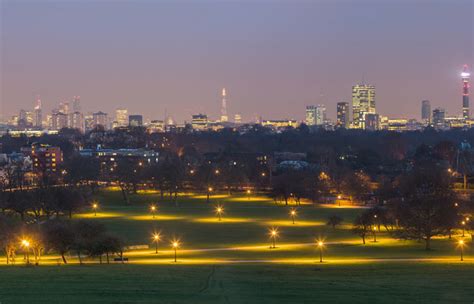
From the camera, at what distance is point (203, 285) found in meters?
26.8

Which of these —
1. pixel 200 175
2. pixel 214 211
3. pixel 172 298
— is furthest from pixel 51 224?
pixel 200 175

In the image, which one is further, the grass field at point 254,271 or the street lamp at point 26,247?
the street lamp at point 26,247

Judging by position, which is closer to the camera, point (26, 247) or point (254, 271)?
point (254, 271)

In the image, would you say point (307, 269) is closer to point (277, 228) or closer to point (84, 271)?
point (84, 271)

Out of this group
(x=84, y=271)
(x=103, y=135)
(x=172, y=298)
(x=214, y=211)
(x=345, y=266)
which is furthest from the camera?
(x=103, y=135)

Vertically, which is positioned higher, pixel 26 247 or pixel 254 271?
pixel 26 247

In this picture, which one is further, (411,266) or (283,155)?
(283,155)

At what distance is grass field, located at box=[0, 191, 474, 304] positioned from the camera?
80.4 ft

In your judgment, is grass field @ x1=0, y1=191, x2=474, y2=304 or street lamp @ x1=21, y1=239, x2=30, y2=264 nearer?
grass field @ x1=0, y1=191, x2=474, y2=304

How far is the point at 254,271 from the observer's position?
1219 inches

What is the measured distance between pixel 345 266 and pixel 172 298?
1028cm

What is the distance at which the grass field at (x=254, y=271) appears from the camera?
24.5 m

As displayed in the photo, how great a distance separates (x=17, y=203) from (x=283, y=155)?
244 feet

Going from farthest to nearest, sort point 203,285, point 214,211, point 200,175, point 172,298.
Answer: point 200,175, point 214,211, point 203,285, point 172,298
